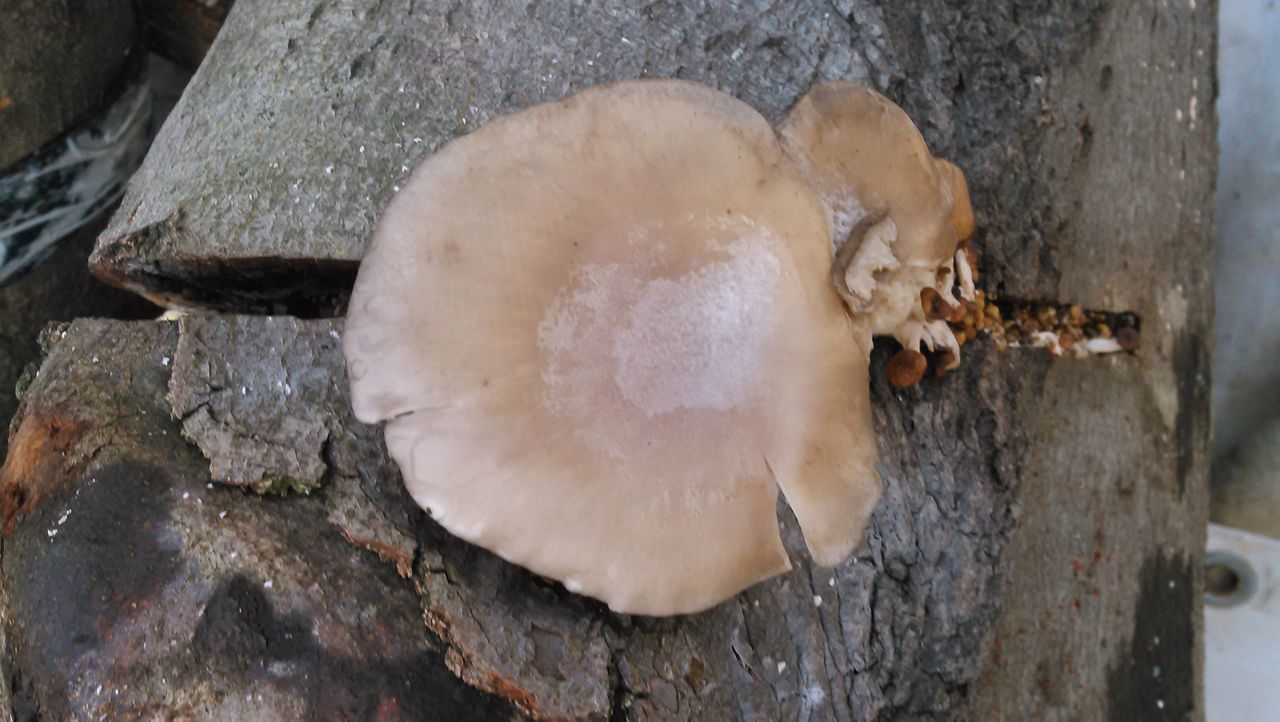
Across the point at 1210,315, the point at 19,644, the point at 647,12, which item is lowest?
the point at 1210,315

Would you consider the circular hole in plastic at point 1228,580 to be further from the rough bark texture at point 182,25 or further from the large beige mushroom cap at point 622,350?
the rough bark texture at point 182,25

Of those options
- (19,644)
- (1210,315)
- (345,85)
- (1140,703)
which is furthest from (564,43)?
(1140,703)

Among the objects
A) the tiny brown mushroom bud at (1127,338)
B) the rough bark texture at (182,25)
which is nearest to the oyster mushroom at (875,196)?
the tiny brown mushroom bud at (1127,338)

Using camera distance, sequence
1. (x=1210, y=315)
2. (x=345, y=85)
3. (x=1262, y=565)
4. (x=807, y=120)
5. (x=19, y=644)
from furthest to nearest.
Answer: (x=1262, y=565)
(x=1210, y=315)
(x=345, y=85)
(x=807, y=120)
(x=19, y=644)

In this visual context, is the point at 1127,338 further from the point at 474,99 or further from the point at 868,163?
the point at 474,99

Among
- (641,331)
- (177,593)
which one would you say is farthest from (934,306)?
(177,593)

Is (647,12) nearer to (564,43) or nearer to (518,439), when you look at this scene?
(564,43)
